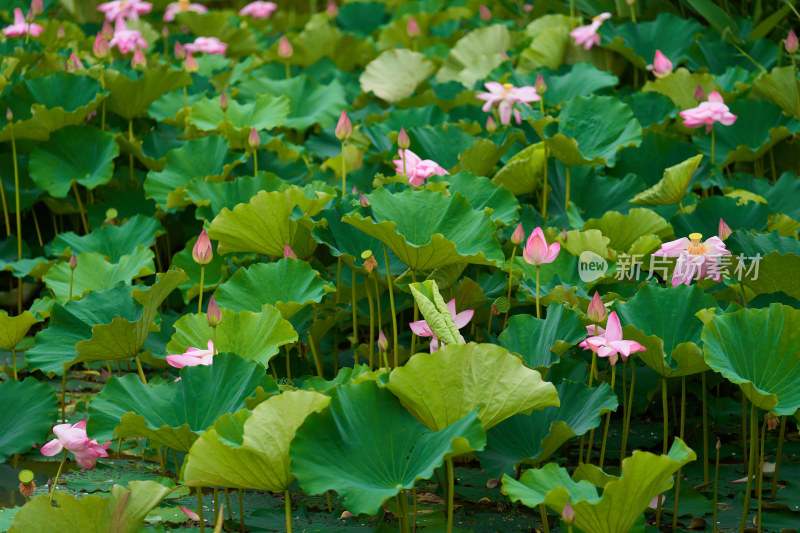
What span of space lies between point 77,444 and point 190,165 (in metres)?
1.15

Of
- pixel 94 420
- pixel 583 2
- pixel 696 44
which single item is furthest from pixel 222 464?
pixel 583 2

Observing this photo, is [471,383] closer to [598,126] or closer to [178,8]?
[598,126]

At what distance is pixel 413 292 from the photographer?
1.58m

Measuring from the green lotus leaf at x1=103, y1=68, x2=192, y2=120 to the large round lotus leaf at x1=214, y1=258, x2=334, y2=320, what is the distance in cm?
107

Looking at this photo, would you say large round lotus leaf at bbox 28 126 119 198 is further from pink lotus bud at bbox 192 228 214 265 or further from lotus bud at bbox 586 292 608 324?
lotus bud at bbox 586 292 608 324

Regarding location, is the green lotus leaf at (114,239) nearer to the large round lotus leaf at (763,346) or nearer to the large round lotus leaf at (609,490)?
the large round lotus leaf at (609,490)

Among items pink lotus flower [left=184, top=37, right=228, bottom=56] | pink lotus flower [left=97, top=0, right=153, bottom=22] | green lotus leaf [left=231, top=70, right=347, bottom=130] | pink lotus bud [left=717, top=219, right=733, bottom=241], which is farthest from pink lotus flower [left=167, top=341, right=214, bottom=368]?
pink lotus flower [left=97, top=0, right=153, bottom=22]

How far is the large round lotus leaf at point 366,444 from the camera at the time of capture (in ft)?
4.39

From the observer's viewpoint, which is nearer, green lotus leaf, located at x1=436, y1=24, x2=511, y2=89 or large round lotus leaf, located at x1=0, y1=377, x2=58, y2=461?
large round lotus leaf, located at x1=0, y1=377, x2=58, y2=461

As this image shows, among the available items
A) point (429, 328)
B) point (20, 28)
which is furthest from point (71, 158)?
point (429, 328)

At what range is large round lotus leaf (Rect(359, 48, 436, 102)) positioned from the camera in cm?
329

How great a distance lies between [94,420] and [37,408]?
34 centimetres

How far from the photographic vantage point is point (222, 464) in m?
1.37

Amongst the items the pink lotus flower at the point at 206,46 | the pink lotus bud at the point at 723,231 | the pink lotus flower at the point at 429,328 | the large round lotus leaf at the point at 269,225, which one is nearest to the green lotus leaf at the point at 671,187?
the pink lotus bud at the point at 723,231
